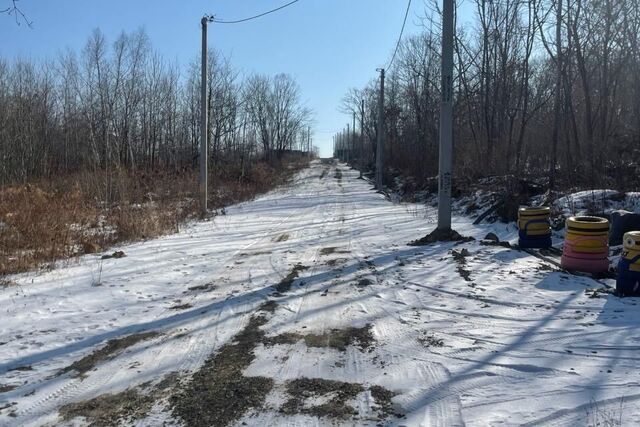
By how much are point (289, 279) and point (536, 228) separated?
566 cm

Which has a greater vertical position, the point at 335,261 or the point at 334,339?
the point at 335,261

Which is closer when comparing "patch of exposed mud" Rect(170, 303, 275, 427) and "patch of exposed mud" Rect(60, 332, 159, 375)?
"patch of exposed mud" Rect(170, 303, 275, 427)

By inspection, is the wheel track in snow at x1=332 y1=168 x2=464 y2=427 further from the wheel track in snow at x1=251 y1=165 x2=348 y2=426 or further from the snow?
the snow

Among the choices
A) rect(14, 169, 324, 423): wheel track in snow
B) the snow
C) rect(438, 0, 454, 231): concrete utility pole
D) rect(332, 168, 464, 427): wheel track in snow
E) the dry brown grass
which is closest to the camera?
rect(332, 168, 464, 427): wheel track in snow

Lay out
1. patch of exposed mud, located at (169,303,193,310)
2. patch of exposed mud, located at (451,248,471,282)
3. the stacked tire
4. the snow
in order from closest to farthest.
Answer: patch of exposed mud, located at (169,303,193,310)
patch of exposed mud, located at (451,248,471,282)
the stacked tire
the snow

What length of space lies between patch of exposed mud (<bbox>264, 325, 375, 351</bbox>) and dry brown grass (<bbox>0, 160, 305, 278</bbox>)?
17.8 ft

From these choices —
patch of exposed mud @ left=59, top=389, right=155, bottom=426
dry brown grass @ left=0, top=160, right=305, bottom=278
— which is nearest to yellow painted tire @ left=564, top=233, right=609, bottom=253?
patch of exposed mud @ left=59, top=389, right=155, bottom=426

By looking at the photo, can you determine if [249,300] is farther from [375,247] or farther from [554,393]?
[375,247]

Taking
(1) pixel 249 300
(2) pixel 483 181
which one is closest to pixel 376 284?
(1) pixel 249 300

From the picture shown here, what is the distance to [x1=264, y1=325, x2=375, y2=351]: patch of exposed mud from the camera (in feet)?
15.8

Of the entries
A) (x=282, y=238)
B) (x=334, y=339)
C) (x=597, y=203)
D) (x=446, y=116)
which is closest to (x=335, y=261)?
(x=282, y=238)

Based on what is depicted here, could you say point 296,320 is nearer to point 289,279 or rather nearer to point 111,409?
point 289,279

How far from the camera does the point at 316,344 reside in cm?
485

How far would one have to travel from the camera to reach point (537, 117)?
32469mm
